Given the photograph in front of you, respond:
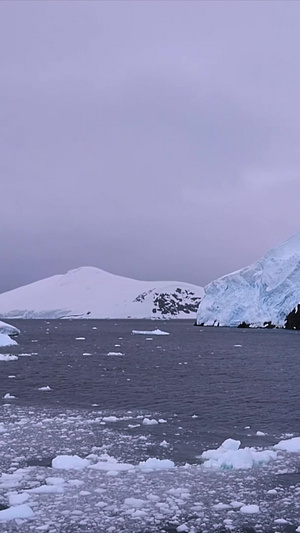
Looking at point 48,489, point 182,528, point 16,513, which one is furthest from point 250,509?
point 16,513

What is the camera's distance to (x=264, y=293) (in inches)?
3246

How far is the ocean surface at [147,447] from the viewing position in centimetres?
873

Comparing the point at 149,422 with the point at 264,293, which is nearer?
the point at 149,422

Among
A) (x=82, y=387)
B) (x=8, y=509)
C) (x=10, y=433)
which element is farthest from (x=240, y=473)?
(x=82, y=387)

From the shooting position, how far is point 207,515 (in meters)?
8.78

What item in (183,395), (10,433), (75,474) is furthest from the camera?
(183,395)

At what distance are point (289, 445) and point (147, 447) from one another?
3649 mm

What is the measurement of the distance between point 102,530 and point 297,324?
3228 inches

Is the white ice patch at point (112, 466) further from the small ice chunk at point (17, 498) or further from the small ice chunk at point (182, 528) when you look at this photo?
the small ice chunk at point (182, 528)

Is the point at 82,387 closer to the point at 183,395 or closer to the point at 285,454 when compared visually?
the point at 183,395

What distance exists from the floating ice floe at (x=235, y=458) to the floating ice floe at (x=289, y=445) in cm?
86

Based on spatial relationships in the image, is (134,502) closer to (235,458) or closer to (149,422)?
(235,458)

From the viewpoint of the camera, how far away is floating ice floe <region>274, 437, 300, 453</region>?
1331cm

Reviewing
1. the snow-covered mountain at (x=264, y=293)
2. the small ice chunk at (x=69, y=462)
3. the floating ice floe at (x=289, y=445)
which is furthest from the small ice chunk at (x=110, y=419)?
the snow-covered mountain at (x=264, y=293)
